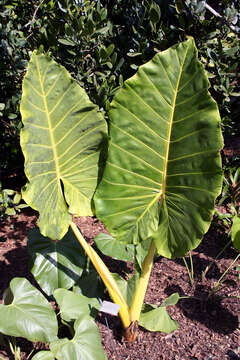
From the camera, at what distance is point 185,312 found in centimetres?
197

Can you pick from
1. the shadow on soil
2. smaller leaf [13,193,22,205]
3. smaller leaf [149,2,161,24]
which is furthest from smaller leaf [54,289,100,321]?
smaller leaf [149,2,161,24]

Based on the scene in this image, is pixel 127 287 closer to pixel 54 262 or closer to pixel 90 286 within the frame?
pixel 90 286

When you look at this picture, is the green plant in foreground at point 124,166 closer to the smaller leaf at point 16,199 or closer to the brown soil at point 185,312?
the brown soil at point 185,312

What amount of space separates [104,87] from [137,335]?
1.45 metres

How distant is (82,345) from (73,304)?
22cm

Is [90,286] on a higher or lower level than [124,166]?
lower

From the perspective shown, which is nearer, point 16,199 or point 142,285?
point 142,285

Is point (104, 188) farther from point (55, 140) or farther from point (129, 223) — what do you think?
point (55, 140)

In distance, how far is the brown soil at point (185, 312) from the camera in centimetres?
176

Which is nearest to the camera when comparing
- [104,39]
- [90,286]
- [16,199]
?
[90,286]

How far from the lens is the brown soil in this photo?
176cm

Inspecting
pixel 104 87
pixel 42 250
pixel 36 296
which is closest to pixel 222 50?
pixel 104 87

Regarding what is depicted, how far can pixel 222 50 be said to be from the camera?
2.38m

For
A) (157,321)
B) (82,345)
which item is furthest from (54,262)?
(157,321)
